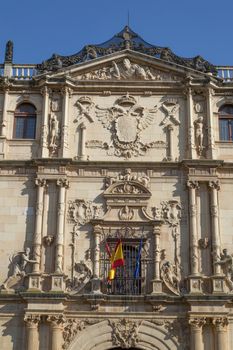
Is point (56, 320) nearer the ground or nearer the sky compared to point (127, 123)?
nearer the ground

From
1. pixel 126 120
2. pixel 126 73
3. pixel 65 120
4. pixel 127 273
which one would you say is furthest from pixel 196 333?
pixel 126 73

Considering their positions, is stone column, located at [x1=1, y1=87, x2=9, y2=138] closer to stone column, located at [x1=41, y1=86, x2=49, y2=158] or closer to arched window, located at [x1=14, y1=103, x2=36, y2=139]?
arched window, located at [x1=14, y1=103, x2=36, y2=139]

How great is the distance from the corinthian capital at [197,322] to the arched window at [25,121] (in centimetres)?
830

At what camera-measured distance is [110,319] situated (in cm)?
2033

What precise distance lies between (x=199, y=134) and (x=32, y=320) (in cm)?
836

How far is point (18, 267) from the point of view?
2100cm

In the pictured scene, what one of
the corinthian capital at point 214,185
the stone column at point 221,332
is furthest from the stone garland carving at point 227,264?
the corinthian capital at point 214,185

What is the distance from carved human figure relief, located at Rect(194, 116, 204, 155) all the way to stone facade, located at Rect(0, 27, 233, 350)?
4 cm

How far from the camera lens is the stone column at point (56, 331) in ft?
64.7

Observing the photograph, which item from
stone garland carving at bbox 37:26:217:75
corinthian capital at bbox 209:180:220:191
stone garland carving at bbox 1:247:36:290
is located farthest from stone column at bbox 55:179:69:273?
corinthian capital at bbox 209:180:220:191

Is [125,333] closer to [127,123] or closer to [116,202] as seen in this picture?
[116,202]

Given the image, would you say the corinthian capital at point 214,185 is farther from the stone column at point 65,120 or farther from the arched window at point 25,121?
the arched window at point 25,121

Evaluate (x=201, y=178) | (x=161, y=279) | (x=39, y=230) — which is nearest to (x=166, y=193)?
(x=201, y=178)

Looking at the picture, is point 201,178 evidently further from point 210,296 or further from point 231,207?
point 210,296
